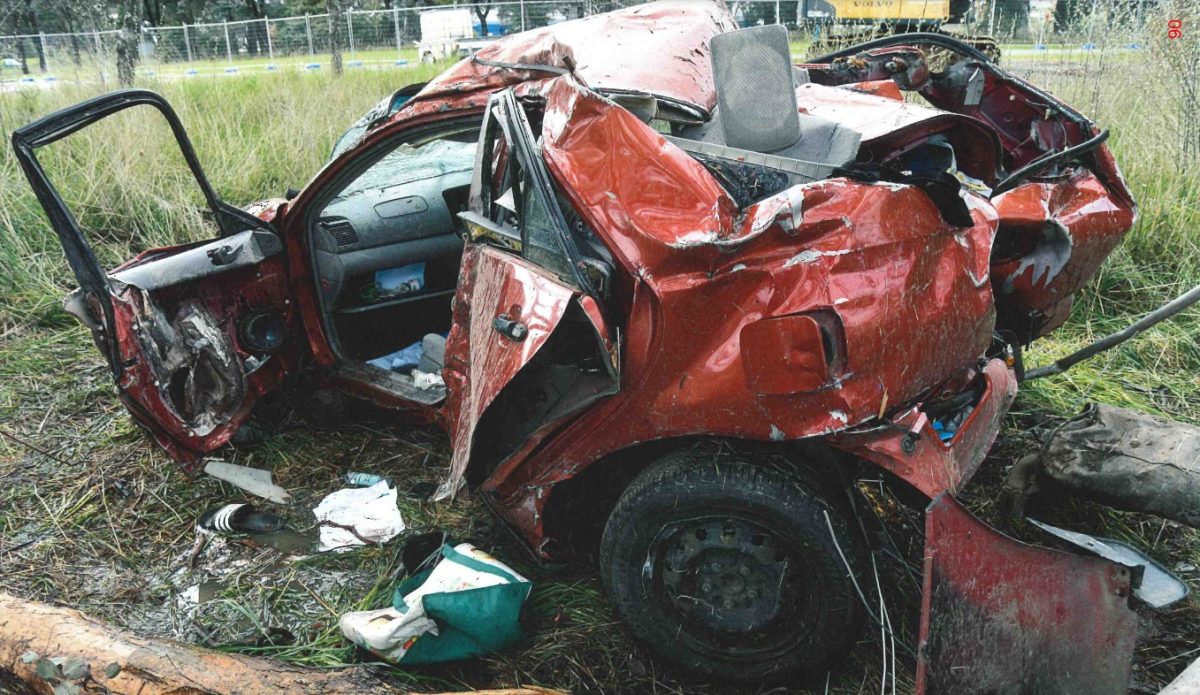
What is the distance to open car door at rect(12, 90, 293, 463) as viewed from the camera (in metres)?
2.94

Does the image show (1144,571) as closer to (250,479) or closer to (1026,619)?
(1026,619)

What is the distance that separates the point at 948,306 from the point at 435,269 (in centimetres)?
244

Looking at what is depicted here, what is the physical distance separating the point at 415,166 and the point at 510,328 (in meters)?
2.09

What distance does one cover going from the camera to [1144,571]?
7.31ft

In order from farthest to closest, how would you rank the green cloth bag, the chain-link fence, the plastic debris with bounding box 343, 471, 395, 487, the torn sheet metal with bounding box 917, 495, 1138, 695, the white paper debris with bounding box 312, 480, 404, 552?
1. the chain-link fence
2. the plastic debris with bounding box 343, 471, 395, 487
3. the white paper debris with bounding box 312, 480, 404, 552
4. the green cloth bag
5. the torn sheet metal with bounding box 917, 495, 1138, 695

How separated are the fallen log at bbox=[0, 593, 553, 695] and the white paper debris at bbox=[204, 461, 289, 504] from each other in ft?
3.83

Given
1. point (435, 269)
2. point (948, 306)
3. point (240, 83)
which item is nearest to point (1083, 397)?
point (948, 306)

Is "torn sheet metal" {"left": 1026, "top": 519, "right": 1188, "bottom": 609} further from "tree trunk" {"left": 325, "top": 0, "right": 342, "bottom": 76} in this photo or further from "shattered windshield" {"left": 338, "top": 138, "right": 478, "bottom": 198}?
"tree trunk" {"left": 325, "top": 0, "right": 342, "bottom": 76}

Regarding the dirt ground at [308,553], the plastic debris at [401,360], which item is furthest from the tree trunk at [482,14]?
the plastic debris at [401,360]

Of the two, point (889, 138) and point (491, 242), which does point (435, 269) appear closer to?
point (491, 242)

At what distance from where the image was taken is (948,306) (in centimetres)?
218

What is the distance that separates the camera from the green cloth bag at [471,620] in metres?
2.36

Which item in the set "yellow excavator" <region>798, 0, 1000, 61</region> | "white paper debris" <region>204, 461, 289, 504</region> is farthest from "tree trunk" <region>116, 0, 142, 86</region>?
"white paper debris" <region>204, 461, 289, 504</region>

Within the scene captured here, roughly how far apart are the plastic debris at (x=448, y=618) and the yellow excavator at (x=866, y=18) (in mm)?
4969
